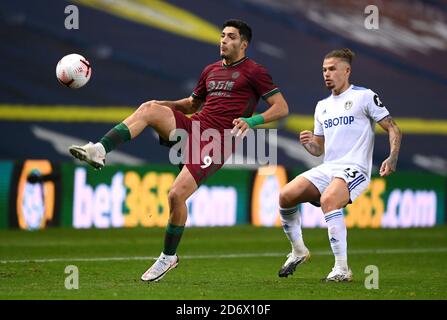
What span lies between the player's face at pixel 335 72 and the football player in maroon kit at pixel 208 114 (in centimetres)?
49

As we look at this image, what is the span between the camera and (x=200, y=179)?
338 inches

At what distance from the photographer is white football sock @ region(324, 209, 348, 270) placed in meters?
8.66

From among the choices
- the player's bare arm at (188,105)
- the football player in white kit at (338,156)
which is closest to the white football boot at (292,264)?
the football player in white kit at (338,156)

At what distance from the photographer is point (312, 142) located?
923 cm

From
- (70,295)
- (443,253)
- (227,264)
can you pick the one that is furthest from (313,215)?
(70,295)

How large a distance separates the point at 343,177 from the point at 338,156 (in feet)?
0.82

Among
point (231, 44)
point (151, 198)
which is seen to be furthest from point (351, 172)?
point (151, 198)

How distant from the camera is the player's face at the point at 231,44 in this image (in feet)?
29.2

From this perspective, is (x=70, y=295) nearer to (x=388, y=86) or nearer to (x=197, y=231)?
(x=197, y=231)

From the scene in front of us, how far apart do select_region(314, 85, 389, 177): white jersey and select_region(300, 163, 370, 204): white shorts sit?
53mm
